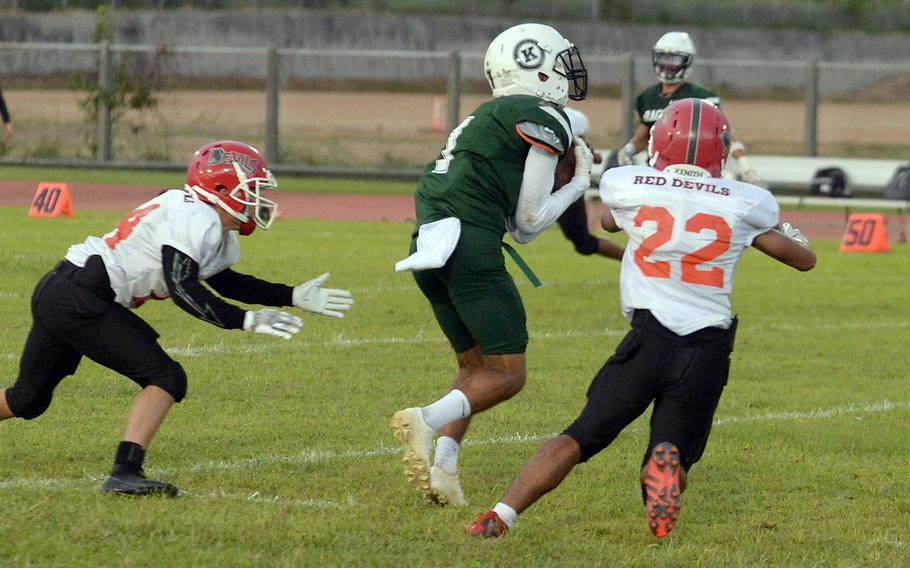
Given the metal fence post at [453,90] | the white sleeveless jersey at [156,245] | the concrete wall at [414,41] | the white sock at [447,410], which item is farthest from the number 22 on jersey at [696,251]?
the concrete wall at [414,41]

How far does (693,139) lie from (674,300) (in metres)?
0.57

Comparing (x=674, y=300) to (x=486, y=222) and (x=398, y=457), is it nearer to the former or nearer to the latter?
(x=486, y=222)

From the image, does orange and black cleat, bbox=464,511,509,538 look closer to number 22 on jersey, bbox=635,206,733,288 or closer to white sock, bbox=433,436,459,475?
white sock, bbox=433,436,459,475

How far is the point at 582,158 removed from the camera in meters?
5.98

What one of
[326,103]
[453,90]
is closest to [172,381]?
[453,90]

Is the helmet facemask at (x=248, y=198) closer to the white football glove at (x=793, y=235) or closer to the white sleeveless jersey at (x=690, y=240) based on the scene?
the white sleeveless jersey at (x=690, y=240)

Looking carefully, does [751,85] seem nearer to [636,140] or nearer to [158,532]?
[636,140]

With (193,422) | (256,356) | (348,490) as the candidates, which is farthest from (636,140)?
(348,490)

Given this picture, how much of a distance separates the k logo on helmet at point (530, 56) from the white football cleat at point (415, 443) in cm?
149

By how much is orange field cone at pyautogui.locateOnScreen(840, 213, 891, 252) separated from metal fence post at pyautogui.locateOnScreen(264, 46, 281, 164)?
11.9 metres

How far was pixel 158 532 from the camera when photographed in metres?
4.94

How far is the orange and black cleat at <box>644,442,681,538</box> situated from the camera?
16.2 ft

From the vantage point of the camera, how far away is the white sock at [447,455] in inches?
223

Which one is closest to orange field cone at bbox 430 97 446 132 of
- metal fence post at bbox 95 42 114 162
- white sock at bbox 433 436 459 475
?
metal fence post at bbox 95 42 114 162
